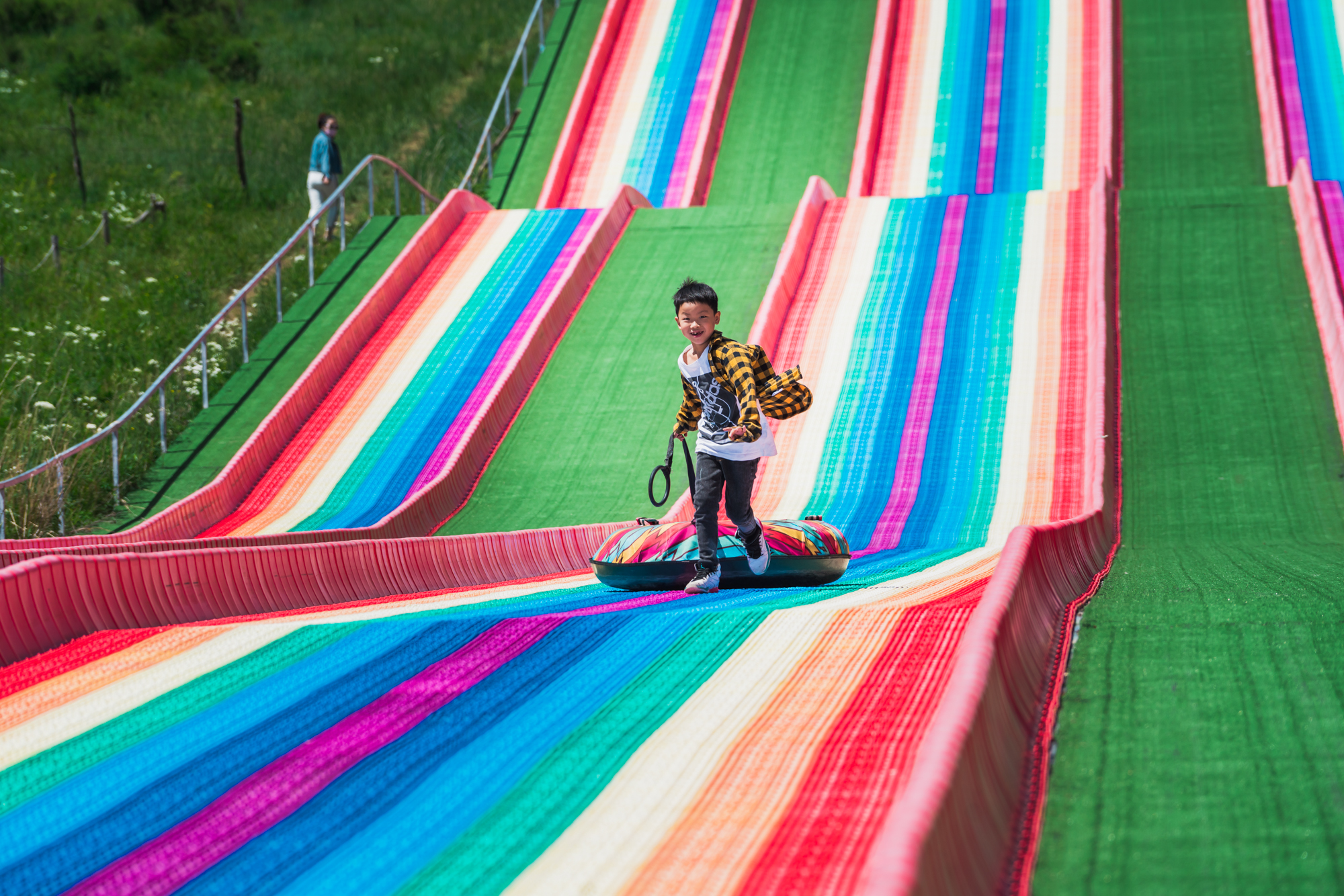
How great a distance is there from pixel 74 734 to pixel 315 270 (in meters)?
11.9

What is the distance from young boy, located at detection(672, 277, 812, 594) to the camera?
5.99 metres

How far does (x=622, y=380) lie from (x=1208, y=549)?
5.56 m

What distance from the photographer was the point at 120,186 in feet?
61.7

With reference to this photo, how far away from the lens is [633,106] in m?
19.2

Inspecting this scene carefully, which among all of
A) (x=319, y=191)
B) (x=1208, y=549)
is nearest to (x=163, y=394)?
(x=319, y=191)

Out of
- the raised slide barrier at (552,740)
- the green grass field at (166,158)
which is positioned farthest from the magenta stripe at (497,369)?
the raised slide barrier at (552,740)

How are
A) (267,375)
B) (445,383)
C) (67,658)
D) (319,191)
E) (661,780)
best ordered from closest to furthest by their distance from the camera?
1. (661,780)
2. (67,658)
3. (445,383)
4. (267,375)
5. (319,191)

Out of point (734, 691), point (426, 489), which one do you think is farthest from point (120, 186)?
point (734, 691)

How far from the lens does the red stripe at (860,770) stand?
2.82 meters

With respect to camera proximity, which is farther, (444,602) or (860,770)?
(444,602)

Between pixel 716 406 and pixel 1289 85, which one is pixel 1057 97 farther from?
pixel 716 406

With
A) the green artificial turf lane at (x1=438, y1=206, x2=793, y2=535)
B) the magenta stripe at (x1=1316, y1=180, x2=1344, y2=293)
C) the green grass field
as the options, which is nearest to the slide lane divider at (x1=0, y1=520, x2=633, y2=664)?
the green artificial turf lane at (x1=438, y1=206, x2=793, y2=535)

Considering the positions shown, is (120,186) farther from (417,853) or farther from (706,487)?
(417,853)

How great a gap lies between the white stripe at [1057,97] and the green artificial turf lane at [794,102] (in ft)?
8.40
